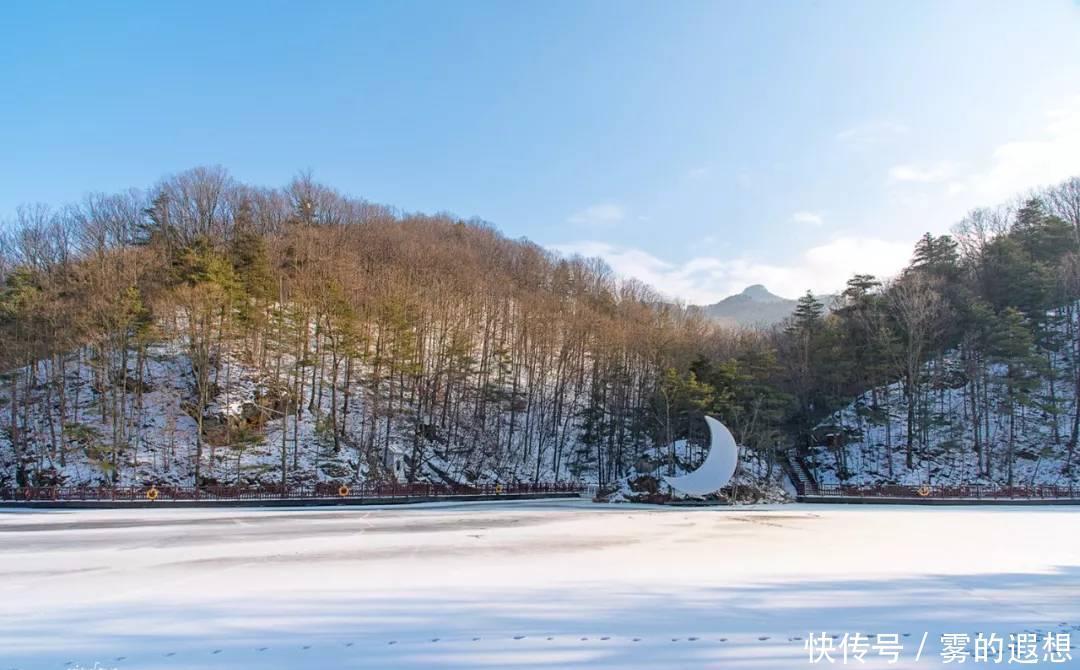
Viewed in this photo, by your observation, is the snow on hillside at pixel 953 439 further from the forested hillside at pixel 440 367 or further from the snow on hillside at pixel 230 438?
the snow on hillside at pixel 230 438

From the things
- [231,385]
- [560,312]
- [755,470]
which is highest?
[560,312]

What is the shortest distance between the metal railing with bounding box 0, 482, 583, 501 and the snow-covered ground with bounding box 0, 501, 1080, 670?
26.6 ft

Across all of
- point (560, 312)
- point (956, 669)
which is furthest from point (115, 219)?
point (956, 669)

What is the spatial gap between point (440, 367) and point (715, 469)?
19.1 metres

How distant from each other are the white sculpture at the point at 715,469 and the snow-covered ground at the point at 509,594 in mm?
7496

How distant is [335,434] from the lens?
98.2ft

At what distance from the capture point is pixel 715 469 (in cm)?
2202

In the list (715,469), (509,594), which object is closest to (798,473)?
(715,469)

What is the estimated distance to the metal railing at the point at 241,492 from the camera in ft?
70.6

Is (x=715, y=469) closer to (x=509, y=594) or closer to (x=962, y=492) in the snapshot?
(x=962, y=492)

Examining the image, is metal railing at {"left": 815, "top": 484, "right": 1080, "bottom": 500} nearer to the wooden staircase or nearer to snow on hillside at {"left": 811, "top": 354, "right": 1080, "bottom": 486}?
the wooden staircase

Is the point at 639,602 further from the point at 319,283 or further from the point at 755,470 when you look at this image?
the point at 319,283

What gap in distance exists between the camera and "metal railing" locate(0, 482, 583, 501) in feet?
70.6

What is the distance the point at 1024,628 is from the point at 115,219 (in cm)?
4606
